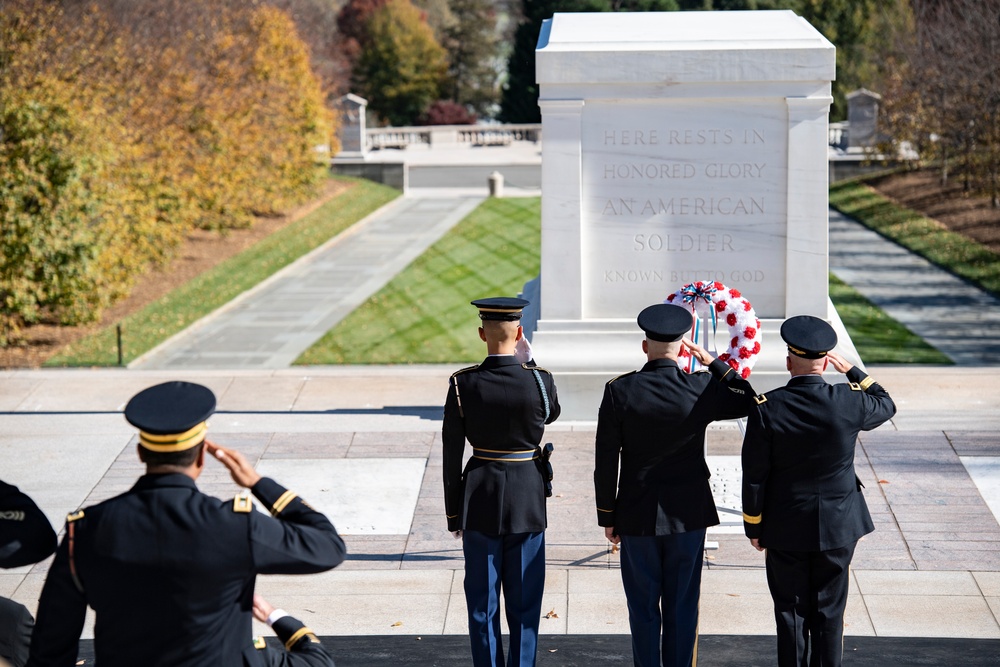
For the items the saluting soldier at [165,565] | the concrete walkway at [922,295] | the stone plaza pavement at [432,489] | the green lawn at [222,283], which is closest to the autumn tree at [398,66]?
the green lawn at [222,283]

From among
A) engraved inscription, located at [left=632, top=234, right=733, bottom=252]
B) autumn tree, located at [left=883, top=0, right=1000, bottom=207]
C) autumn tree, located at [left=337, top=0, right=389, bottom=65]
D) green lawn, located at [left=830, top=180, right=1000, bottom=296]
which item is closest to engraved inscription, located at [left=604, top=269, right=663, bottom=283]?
engraved inscription, located at [left=632, top=234, right=733, bottom=252]

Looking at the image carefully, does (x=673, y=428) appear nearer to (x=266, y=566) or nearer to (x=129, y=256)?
(x=266, y=566)

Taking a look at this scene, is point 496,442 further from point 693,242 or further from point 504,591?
point 693,242

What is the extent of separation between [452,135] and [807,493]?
4156cm

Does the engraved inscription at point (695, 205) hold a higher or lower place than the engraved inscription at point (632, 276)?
higher

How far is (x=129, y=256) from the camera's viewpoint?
19500 mm

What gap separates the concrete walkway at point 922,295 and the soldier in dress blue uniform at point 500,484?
10.2m

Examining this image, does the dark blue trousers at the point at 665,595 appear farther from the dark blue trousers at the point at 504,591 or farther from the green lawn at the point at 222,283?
the green lawn at the point at 222,283

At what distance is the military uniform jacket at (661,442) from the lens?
5.63 meters

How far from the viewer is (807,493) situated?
5.64 meters

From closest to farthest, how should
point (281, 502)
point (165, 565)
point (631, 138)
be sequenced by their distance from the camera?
point (165, 565) < point (281, 502) < point (631, 138)

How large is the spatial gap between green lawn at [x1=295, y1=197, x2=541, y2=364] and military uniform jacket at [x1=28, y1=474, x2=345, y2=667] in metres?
12.3

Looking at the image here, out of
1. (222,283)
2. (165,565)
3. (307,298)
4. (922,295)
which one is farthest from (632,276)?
(222,283)

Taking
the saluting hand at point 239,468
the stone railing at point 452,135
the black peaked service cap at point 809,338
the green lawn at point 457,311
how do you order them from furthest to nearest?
the stone railing at point 452,135 → the green lawn at point 457,311 → the black peaked service cap at point 809,338 → the saluting hand at point 239,468
